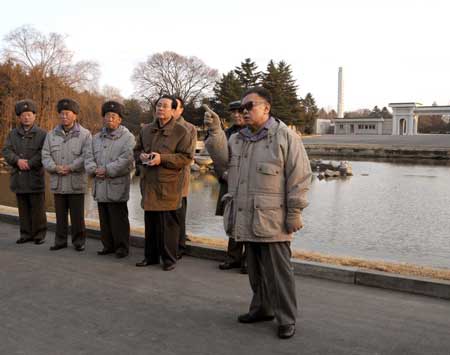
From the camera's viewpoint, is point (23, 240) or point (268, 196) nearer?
point (268, 196)

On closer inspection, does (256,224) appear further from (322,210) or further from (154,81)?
(154,81)

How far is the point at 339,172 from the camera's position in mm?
27547

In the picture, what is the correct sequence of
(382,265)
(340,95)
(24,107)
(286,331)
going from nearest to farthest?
(286,331), (382,265), (24,107), (340,95)

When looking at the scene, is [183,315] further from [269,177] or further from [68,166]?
[68,166]

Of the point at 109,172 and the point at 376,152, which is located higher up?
the point at 376,152

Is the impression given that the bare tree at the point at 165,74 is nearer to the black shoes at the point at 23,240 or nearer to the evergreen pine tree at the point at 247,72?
the evergreen pine tree at the point at 247,72

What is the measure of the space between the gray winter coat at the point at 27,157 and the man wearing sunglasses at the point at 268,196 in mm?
3848

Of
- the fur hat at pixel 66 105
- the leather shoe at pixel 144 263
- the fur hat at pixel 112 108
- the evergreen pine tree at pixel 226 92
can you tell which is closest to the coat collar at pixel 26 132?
the fur hat at pixel 66 105

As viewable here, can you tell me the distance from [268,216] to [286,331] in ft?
2.93

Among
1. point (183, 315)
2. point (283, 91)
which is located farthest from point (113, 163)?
point (283, 91)

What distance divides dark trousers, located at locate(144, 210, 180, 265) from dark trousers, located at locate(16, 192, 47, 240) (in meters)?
2.15

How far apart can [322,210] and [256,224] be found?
1102cm

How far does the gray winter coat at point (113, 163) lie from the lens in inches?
240

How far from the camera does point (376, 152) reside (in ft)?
161
